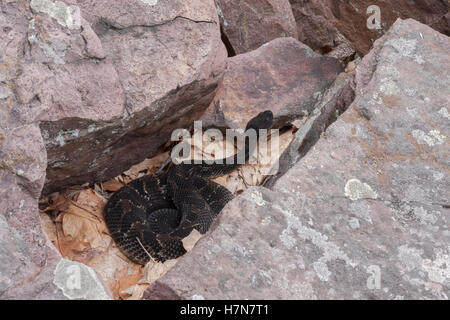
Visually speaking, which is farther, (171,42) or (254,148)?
(254,148)

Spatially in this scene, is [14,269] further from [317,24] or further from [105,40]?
[317,24]

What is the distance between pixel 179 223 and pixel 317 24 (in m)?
2.89

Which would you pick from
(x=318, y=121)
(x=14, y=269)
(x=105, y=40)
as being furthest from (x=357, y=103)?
(x=14, y=269)

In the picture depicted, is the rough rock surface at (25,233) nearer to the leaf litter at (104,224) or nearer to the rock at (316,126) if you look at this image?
the leaf litter at (104,224)

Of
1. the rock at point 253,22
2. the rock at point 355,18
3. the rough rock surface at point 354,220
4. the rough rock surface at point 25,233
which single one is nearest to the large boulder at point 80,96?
the rough rock surface at point 25,233

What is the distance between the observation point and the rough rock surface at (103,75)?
12.0 feet

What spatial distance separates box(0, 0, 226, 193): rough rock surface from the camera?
365 cm

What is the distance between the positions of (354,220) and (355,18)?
351 centimetres

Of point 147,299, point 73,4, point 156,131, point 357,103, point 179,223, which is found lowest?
point 179,223

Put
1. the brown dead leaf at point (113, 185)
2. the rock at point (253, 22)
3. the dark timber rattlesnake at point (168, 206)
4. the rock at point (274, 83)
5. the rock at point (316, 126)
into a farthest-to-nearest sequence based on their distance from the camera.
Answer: the rock at point (253, 22) < the rock at point (274, 83) < the brown dead leaf at point (113, 185) < the dark timber rattlesnake at point (168, 206) < the rock at point (316, 126)

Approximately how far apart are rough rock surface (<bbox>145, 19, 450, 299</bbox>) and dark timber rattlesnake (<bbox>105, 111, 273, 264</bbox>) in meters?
1.59

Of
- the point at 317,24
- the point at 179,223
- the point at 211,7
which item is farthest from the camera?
the point at 317,24

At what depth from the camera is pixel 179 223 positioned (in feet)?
17.2

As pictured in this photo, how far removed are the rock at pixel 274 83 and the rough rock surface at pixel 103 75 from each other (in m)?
0.49
